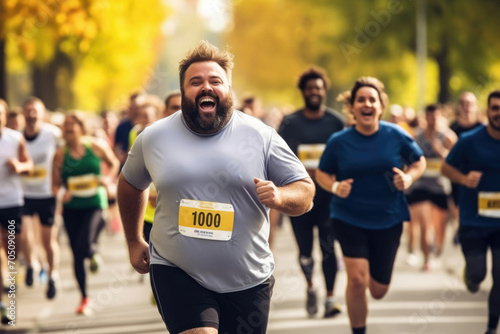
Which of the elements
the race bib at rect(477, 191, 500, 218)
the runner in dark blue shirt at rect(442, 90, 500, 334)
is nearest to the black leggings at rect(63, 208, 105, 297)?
the runner in dark blue shirt at rect(442, 90, 500, 334)

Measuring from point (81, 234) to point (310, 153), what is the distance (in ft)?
7.38

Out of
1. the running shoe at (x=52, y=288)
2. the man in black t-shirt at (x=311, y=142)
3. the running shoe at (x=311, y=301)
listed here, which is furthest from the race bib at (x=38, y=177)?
the running shoe at (x=311, y=301)

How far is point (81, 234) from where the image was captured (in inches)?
369

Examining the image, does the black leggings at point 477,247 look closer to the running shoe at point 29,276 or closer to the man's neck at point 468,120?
the man's neck at point 468,120

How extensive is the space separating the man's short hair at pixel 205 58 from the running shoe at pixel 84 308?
16.1ft

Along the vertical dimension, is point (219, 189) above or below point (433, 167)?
above

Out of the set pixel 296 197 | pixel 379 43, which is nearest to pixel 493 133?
pixel 296 197

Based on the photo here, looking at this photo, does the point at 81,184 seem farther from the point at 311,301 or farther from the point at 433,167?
the point at 433,167

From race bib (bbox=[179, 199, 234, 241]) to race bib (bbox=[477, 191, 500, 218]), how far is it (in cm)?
342

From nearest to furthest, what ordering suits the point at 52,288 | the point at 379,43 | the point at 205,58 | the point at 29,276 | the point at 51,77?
the point at 205,58, the point at 52,288, the point at 29,276, the point at 51,77, the point at 379,43

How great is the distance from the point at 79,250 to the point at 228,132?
193 inches

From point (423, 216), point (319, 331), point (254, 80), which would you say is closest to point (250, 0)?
point (254, 80)

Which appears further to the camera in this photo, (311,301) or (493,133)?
(311,301)

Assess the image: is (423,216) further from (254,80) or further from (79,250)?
(254,80)
